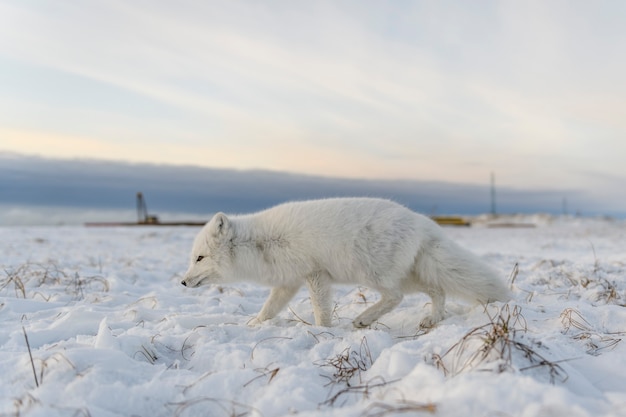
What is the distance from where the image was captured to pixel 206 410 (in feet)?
7.71

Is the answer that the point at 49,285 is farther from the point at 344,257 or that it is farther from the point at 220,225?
the point at 344,257

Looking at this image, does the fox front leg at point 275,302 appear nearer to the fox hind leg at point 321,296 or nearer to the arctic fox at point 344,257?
the arctic fox at point 344,257

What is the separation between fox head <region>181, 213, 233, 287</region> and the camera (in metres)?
4.72

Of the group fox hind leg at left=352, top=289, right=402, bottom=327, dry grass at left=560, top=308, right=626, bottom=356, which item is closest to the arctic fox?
fox hind leg at left=352, top=289, right=402, bottom=327

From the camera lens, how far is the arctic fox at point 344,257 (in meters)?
4.21

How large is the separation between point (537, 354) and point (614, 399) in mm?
371

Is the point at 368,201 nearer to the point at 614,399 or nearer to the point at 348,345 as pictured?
the point at 348,345

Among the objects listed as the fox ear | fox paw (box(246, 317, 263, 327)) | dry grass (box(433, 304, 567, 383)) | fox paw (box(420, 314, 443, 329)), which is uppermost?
the fox ear

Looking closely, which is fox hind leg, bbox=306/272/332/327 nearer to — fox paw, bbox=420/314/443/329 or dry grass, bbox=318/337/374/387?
fox paw, bbox=420/314/443/329

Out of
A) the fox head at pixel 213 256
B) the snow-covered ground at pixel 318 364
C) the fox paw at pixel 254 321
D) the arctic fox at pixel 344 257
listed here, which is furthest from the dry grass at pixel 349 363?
the fox head at pixel 213 256

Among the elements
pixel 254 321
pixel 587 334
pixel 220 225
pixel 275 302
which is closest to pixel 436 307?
pixel 587 334

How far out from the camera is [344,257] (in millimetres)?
4254

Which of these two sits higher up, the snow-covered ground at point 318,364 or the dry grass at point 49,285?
the snow-covered ground at point 318,364

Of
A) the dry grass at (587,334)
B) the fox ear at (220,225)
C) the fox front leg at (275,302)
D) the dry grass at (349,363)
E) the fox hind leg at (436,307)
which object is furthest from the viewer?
the fox ear at (220,225)
